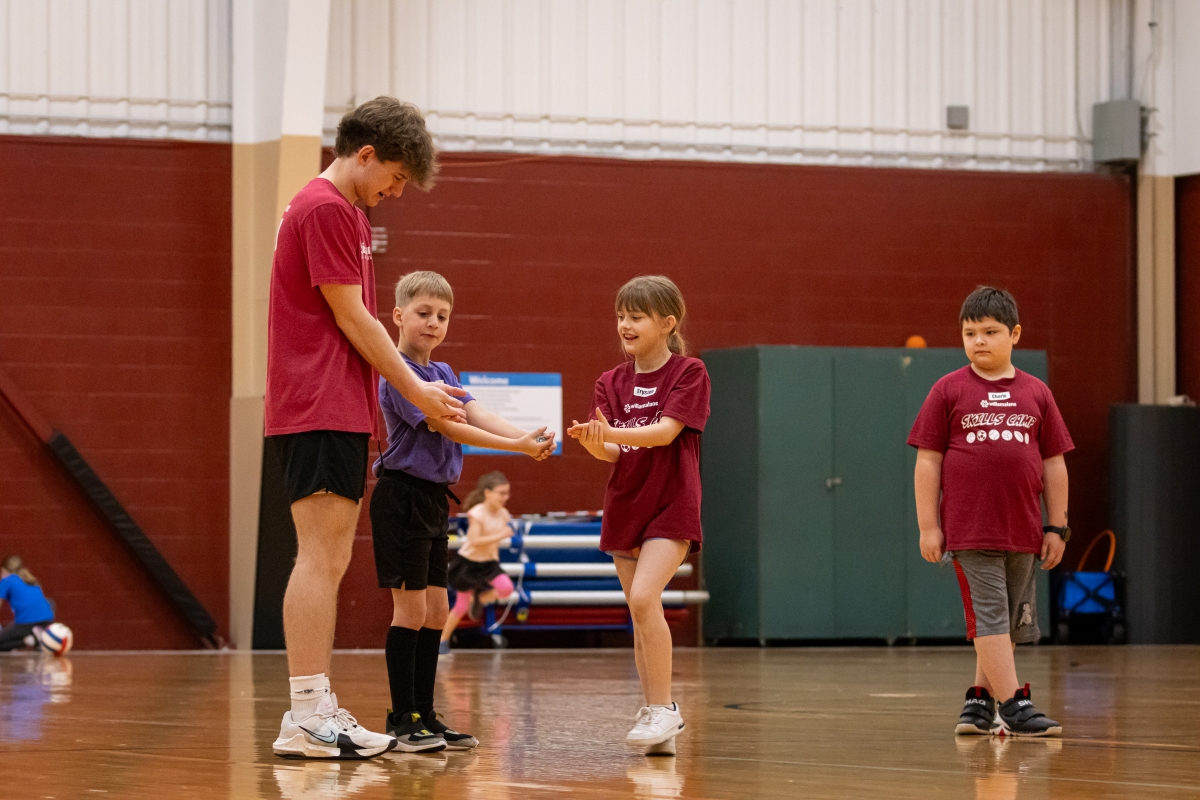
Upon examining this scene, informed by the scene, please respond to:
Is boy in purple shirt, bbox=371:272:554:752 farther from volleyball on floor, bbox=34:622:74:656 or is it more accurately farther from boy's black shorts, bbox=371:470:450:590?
volleyball on floor, bbox=34:622:74:656

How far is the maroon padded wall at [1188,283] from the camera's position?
11.4 meters

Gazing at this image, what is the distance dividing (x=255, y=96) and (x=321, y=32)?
78 cm

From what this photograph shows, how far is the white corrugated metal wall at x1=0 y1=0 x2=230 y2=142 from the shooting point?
10.0 m

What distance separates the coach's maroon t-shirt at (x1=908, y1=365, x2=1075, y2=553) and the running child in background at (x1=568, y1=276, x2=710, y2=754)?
0.96 metres

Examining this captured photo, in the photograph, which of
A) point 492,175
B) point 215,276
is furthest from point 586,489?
point 215,276

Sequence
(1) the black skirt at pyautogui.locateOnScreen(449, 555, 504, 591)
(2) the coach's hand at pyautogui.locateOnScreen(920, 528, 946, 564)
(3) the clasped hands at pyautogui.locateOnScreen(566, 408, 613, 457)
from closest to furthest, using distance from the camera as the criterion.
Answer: (3) the clasped hands at pyautogui.locateOnScreen(566, 408, 613, 457) → (2) the coach's hand at pyautogui.locateOnScreen(920, 528, 946, 564) → (1) the black skirt at pyautogui.locateOnScreen(449, 555, 504, 591)

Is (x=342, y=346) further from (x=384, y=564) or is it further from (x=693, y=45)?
(x=693, y=45)

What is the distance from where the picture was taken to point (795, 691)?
6148 mm

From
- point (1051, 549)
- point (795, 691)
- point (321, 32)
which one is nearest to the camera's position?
point (1051, 549)

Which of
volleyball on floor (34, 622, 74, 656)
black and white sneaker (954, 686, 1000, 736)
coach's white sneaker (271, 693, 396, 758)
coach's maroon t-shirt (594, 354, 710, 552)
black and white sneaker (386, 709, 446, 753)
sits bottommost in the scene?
volleyball on floor (34, 622, 74, 656)

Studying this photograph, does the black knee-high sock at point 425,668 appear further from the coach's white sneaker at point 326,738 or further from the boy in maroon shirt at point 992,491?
the boy in maroon shirt at point 992,491

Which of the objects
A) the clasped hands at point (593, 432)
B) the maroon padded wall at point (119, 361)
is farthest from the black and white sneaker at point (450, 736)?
the maroon padded wall at point (119, 361)

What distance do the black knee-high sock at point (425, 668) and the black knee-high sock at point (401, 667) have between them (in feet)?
0.19

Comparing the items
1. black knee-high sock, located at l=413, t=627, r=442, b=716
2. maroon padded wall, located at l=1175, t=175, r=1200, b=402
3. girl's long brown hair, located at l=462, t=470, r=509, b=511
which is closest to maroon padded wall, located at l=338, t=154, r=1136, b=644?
maroon padded wall, located at l=1175, t=175, r=1200, b=402
